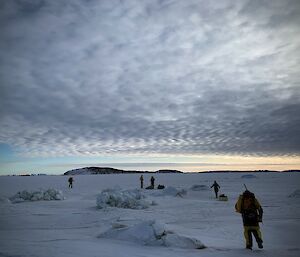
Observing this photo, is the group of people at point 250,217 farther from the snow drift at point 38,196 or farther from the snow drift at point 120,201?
the snow drift at point 38,196

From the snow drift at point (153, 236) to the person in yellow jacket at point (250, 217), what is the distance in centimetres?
139

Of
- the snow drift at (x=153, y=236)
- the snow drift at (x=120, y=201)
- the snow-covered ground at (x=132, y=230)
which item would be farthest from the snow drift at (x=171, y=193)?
the snow drift at (x=153, y=236)

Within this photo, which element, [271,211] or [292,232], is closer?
[292,232]

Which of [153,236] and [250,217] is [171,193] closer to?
[153,236]

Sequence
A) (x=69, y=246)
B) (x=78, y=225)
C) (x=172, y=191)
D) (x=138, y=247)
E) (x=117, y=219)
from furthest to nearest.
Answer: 1. (x=172, y=191)
2. (x=117, y=219)
3. (x=78, y=225)
4. (x=138, y=247)
5. (x=69, y=246)

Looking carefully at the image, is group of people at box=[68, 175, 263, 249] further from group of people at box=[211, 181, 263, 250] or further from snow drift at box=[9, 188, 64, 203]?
snow drift at box=[9, 188, 64, 203]

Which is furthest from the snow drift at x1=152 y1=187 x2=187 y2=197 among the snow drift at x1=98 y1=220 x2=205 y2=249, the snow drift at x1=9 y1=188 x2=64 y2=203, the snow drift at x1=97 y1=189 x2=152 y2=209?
the snow drift at x1=98 y1=220 x2=205 y2=249

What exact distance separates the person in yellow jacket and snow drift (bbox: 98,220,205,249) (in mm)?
1387

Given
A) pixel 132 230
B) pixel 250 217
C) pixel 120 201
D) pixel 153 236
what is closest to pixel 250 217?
pixel 250 217

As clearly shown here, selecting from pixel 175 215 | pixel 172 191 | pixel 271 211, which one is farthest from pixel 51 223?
pixel 172 191

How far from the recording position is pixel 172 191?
96.6 ft

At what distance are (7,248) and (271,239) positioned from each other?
30.2 ft

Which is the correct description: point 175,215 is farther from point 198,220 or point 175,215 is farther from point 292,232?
point 292,232

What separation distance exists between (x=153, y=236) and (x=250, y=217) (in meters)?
2.95
